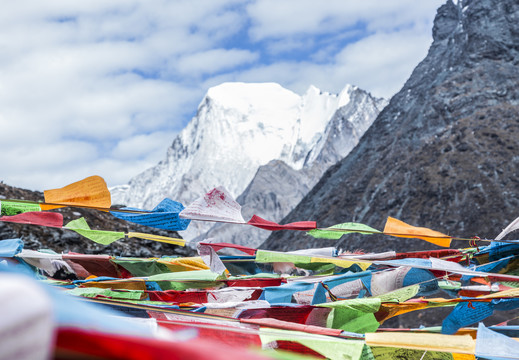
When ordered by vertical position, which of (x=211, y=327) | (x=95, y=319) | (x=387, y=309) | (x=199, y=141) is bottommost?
(x=387, y=309)

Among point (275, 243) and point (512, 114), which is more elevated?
point (512, 114)

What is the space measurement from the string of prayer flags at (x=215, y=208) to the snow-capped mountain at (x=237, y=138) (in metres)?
143

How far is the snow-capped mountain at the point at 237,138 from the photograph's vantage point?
162 metres

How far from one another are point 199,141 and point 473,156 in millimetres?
142351

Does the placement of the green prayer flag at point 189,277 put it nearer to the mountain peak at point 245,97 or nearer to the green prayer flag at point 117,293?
the green prayer flag at point 117,293

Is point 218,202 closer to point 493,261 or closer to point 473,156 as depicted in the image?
point 493,261

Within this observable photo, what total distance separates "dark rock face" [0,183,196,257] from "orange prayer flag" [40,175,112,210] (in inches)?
227

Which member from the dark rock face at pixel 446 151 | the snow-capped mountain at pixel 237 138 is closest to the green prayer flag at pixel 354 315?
the dark rock face at pixel 446 151

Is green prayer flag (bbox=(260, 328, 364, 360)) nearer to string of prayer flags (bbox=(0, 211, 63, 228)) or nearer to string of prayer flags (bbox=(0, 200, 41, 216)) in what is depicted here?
string of prayer flags (bbox=(0, 211, 63, 228))

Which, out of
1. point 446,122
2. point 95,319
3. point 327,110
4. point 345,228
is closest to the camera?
point 95,319

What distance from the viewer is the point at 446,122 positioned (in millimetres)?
41938

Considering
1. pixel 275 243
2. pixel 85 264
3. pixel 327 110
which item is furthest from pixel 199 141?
pixel 85 264

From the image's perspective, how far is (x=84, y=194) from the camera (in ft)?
12.3

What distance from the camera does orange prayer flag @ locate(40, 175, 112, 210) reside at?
12.1ft
